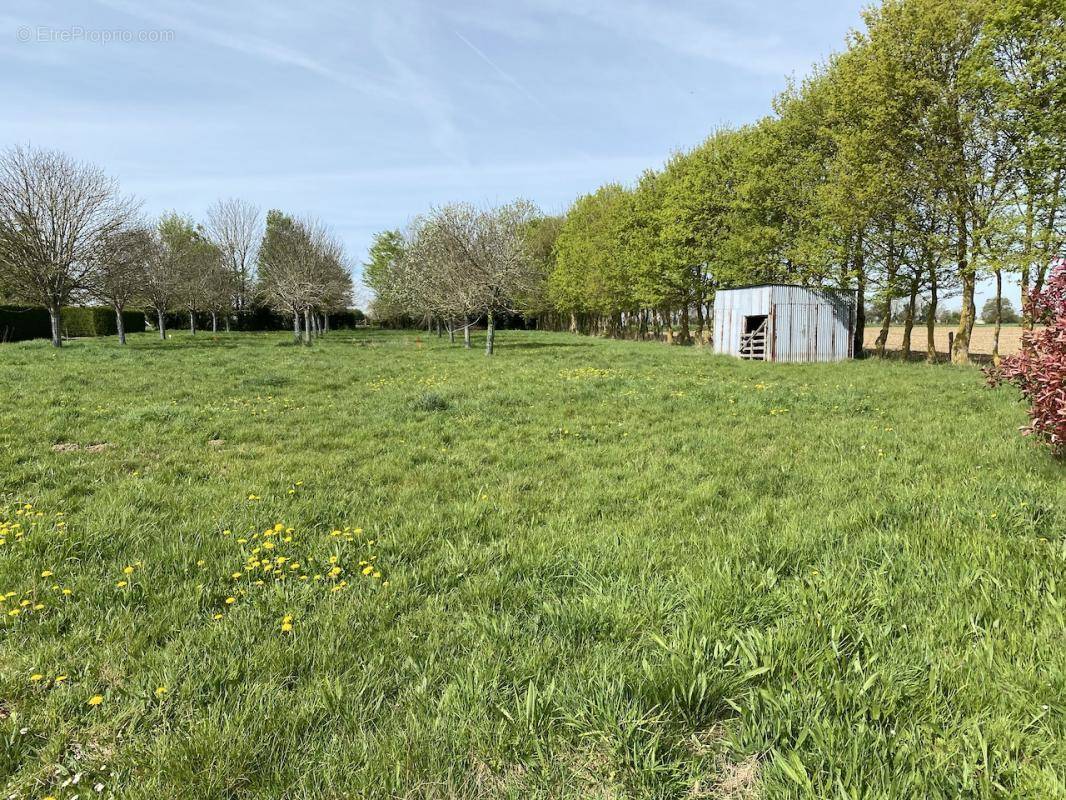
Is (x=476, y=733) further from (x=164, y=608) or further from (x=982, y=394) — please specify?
(x=982, y=394)

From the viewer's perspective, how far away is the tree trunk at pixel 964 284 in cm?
1920

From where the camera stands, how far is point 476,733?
2.36 m

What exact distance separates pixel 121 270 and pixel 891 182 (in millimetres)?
37896

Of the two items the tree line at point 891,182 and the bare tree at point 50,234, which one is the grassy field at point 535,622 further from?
the bare tree at point 50,234

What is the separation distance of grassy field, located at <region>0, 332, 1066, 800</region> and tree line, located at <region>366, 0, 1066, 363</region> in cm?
472

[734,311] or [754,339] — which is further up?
[734,311]

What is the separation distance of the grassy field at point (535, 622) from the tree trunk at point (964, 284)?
1618 cm

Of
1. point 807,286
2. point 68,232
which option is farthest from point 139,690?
point 68,232

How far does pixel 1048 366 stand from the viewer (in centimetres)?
542

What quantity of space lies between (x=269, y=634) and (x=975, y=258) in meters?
24.3

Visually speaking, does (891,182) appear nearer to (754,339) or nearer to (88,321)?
(754,339)

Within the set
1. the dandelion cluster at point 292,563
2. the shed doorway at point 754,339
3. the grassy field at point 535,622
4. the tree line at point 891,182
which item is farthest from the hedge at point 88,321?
the dandelion cluster at point 292,563

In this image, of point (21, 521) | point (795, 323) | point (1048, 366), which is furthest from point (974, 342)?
point (21, 521)

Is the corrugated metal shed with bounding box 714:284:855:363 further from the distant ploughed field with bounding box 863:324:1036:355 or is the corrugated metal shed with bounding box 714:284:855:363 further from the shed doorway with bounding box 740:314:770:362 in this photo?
the distant ploughed field with bounding box 863:324:1036:355
